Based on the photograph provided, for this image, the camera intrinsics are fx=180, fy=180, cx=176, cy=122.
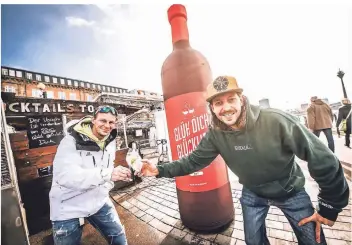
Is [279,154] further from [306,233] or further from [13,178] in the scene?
[13,178]

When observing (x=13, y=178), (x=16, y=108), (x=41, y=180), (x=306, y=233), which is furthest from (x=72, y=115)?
(x=306, y=233)

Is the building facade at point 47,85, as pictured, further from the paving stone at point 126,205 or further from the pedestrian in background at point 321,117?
the pedestrian in background at point 321,117

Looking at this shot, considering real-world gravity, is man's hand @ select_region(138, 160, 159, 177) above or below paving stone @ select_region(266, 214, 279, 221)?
above

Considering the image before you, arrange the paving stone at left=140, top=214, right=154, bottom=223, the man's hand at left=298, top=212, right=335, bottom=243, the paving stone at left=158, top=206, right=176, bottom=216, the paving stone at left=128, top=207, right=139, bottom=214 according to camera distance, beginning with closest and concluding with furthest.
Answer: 1. the man's hand at left=298, top=212, right=335, bottom=243
2. the paving stone at left=140, top=214, right=154, bottom=223
3. the paving stone at left=158, top=206, right=176, bottom=216
4. the paving stone at left=128, top=207, right=139, bottom=214

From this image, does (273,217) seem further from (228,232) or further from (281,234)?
(228,232)

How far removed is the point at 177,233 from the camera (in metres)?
2.96

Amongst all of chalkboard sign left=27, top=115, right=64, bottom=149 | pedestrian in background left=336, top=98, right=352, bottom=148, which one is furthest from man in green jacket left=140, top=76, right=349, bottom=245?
pedestrian in background left=336, top=98, right=352, bottom=148

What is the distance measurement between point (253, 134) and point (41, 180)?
4.57 meters

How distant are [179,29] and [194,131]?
65.0 inches

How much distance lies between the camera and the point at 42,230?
12.4 feet

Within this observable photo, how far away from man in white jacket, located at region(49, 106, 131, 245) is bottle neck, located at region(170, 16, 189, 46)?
64.3 inches

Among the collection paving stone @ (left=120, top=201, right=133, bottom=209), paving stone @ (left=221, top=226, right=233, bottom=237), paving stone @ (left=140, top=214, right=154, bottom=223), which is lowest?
paving stone @ (left=221, top=226, right=233, bottom=237)

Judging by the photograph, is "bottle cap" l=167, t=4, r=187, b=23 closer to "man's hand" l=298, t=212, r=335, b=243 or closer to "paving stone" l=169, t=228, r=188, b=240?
"man's hand" l=298, t=212, r=335, b=243

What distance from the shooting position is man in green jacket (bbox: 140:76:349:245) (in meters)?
1.44
